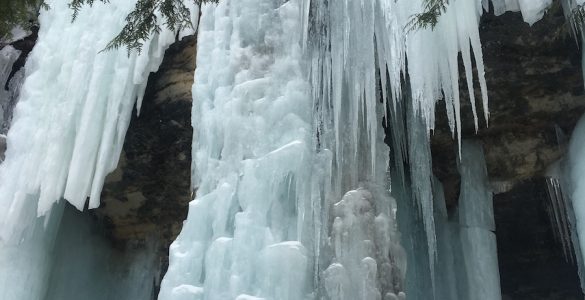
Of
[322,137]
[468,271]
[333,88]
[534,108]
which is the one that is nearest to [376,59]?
[333,88]

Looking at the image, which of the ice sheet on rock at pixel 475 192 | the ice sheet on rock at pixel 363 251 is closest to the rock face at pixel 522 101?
the ice sheet on rock at pixel 475 192

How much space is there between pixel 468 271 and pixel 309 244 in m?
2.34

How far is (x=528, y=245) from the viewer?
7387 millimetres

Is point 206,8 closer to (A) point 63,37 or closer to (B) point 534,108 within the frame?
(A) point 63,37

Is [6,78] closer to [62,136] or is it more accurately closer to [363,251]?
[62,136]

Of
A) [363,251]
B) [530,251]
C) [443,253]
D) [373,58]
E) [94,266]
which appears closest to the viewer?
[363,251]

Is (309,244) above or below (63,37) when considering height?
below

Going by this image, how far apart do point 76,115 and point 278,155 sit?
261 centimetres

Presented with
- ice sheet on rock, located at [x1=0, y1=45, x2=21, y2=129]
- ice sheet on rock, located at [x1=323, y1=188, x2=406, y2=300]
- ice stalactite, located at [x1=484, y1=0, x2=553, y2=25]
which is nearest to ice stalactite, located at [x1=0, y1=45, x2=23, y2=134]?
ice sheet on rock, located at [x1=0, y1=45, x2=21, y2=129]

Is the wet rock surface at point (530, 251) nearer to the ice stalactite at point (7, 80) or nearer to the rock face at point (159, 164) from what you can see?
the rock face at point (159, 164)

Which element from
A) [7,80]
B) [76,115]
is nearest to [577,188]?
[76,115]

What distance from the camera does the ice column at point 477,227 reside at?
6113 millimetres

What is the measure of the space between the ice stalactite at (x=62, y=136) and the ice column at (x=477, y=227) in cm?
310

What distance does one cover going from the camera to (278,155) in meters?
4.75
